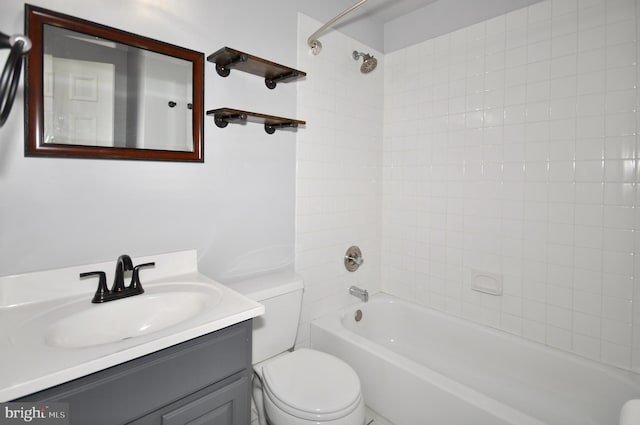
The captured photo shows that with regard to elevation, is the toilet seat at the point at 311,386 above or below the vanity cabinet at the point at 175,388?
below

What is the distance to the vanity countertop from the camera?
0.75m

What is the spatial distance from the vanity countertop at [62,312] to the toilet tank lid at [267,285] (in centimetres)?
22

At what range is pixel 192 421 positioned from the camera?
1.01 meters

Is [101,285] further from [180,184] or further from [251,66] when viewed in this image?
[251,66]

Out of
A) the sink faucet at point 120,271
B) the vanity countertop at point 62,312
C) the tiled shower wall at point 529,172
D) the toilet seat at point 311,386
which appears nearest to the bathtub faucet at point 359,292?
the tiled shower wall at point 529,172

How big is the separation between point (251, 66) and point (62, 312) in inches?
50.4

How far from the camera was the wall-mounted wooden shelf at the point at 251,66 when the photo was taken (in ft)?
4.75

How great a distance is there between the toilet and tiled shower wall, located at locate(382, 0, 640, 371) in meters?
1.07

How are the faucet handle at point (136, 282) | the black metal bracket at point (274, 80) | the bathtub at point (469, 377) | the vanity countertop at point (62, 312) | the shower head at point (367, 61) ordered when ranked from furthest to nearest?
the shower head at point (367, 61) < the black metal bracket at point (274, 80) < the bathtub at point (469, 377) < the faucet handle at point (136, 282) < the vanity countertop at point (62, 312)

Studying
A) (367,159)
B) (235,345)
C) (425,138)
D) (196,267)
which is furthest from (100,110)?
(425,138)

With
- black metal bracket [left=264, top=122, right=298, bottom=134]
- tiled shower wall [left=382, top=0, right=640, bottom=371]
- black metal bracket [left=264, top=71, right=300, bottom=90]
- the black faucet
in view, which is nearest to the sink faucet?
the black faucet

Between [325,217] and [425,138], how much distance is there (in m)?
0.91

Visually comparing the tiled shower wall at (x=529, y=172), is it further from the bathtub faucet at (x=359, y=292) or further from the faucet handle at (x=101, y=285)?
the faucet handle at (x=101, y=285)

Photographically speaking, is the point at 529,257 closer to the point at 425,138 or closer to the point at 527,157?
the point at 527,157
